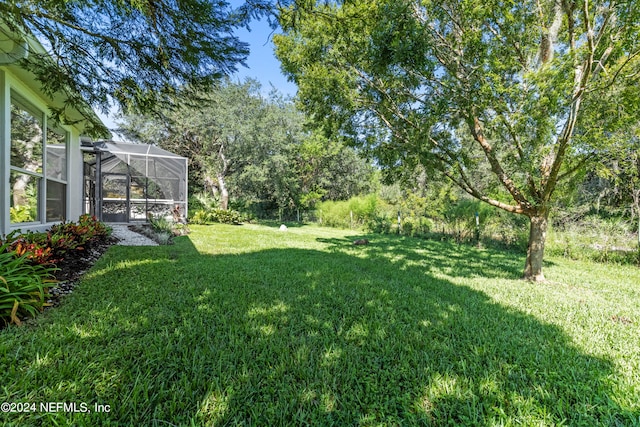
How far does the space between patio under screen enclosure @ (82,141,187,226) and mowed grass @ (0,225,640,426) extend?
9382 mm

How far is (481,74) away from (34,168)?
7.42 meters

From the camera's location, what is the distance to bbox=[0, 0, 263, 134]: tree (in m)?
2.61

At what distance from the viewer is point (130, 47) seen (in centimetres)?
296

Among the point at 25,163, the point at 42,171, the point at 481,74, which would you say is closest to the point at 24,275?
the point at 25,163

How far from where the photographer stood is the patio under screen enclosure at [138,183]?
37.6 ft

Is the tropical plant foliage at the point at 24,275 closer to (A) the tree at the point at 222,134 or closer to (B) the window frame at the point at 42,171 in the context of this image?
(B) the window frame at the point at 42,171

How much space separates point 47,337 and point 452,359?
305 centimetres

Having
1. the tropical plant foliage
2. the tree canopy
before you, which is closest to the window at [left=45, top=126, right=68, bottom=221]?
the tropical plant foliage

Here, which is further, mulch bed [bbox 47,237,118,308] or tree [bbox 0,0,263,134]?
mulch bed [bbox 47,237,118,308]

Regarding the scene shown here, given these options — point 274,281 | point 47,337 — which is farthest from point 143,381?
point 274,281

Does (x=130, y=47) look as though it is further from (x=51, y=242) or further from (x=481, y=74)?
(x=481, y=74)

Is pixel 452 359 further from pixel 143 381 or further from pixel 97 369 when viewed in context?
pixel 97 369

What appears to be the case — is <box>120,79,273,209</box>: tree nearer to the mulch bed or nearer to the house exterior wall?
the house exterior wall

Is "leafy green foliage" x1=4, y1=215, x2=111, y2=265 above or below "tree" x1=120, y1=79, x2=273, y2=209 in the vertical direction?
below
